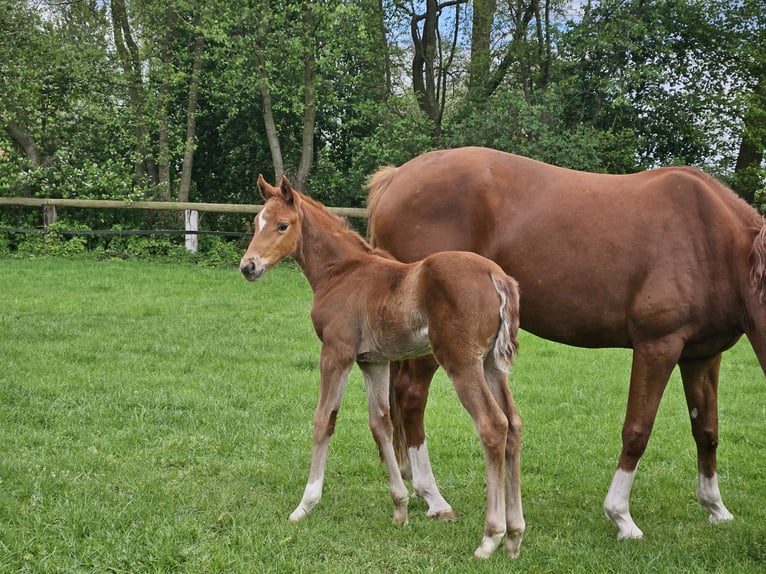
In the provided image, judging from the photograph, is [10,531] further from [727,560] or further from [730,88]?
[730,88]

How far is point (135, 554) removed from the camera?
3219mm

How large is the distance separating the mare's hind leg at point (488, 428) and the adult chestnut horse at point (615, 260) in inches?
24.6

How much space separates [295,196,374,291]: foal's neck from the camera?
4.13 meters

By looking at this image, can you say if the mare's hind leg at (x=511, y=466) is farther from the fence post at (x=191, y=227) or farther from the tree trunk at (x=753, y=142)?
the tree trunk at (x=753, y=142)

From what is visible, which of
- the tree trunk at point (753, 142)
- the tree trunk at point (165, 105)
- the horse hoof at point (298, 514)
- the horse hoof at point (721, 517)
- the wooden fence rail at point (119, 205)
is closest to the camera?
the horse hoof at point (298, 514)

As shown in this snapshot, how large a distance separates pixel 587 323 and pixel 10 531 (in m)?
3.15

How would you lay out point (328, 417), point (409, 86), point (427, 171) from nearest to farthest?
point (328, 417)
point (427, 171)
point (409, 86)

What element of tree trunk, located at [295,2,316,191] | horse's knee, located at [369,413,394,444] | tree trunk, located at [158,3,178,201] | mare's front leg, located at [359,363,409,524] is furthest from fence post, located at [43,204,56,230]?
horse's knee, located at [369,413,394,444]

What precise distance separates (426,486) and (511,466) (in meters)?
0.74

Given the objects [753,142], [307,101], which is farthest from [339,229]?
[753,142]

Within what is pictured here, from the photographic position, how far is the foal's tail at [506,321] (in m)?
3.39

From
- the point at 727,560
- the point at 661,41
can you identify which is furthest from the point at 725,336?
the point at 661,41

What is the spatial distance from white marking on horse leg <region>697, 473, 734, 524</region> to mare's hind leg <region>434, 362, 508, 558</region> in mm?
1492

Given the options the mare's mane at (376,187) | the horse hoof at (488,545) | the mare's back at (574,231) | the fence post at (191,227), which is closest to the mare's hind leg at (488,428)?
the horse hoof at (488,545)
